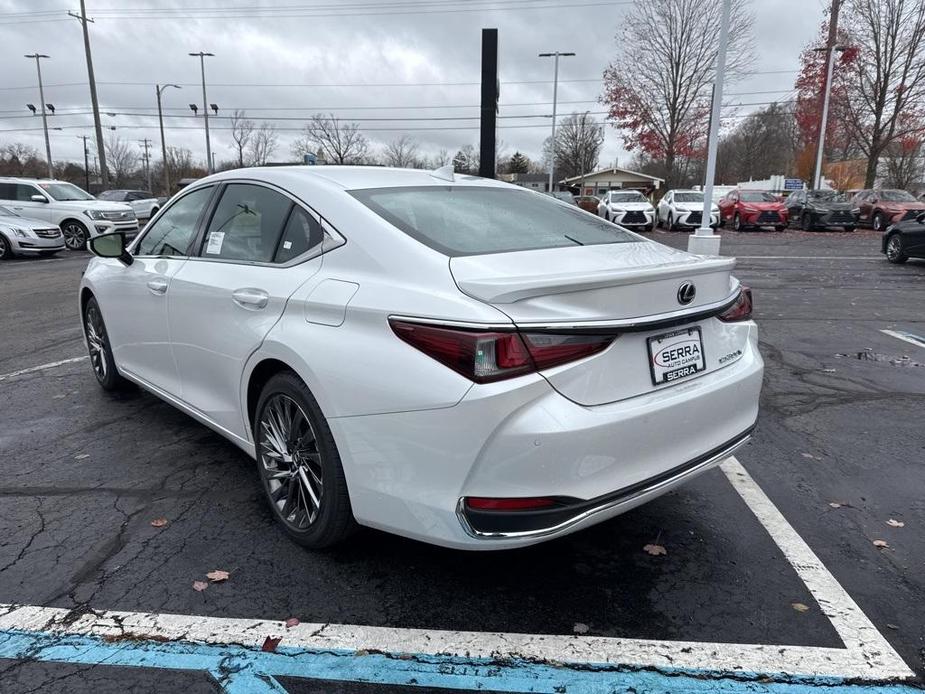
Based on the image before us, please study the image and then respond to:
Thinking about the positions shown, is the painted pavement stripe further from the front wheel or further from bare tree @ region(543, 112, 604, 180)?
bare tree @ region(543, 112, 604, 180)

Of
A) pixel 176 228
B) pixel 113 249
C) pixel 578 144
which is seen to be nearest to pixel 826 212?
pixel 176 228

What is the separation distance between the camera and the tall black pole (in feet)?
42.4

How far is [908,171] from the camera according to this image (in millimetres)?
42625

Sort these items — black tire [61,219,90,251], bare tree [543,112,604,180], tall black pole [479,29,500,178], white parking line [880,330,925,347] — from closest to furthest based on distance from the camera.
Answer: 1. white parking line [880,330,925,347]
2. tall black pole [479,29,500,178]
3. black tire [61,219,90,251]
4. bare tree [543,112,604,180]

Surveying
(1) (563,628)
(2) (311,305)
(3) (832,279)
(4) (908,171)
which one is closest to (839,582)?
(1) (563,628)

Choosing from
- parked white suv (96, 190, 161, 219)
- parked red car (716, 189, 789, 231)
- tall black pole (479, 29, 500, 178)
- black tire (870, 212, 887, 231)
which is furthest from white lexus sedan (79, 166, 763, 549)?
black tire (870, 212, 887, 231)

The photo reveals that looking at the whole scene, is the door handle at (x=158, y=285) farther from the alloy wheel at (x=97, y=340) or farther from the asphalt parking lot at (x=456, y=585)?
the alloy wheel at (x=97, y=340)

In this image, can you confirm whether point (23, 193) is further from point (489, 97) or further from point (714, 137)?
point (714, 137)

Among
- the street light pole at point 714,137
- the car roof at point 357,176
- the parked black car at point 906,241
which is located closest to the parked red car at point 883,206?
the parked black car at point 906,241

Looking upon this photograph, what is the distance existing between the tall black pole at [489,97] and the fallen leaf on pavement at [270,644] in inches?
448

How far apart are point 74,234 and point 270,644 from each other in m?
20.1

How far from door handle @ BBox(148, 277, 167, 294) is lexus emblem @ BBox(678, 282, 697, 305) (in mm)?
2754

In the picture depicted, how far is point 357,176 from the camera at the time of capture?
3.26m

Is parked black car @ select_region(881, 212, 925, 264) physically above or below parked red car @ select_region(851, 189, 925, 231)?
below
